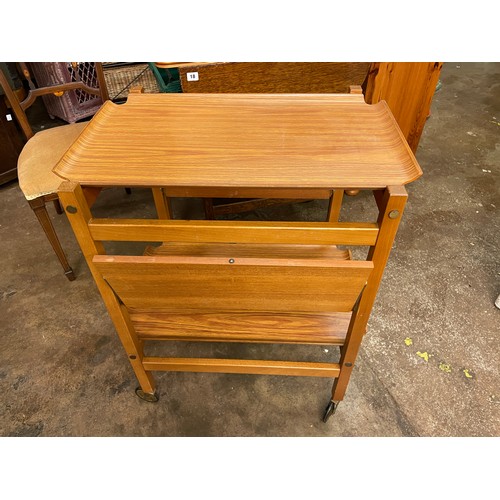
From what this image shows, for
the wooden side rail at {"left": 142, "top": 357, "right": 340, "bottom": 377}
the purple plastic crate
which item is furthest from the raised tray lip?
the purple plastic crate

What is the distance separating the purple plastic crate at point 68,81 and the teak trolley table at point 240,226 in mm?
1939

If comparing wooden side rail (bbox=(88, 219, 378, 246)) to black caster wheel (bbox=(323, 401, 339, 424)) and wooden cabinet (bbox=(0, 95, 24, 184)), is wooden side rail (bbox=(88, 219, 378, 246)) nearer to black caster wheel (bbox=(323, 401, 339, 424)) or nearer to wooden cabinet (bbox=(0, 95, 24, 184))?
black caster wheel (bbox=(323, 401, 339, 424))

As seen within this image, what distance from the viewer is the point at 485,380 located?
1502mm

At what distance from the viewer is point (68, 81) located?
276cm

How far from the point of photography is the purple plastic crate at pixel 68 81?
2.72 m

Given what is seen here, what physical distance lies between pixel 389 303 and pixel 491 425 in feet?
2.03

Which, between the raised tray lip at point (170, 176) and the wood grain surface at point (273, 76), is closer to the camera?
the raised tray lip at point (170, 176)

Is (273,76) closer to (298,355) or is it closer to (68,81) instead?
(298,355)

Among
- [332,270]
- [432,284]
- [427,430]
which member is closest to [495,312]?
[432,284]

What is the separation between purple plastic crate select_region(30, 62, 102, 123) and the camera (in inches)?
107

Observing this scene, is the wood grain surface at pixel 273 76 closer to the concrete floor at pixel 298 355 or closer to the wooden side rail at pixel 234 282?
the concrete floor at pixel 298 355

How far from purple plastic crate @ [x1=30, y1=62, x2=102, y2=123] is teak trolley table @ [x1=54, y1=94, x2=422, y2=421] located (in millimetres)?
1939

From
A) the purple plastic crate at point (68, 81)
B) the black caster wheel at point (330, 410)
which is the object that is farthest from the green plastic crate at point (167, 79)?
the black caster wheel at point (330, 410)

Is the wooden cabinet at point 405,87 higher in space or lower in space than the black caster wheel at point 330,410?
higher
